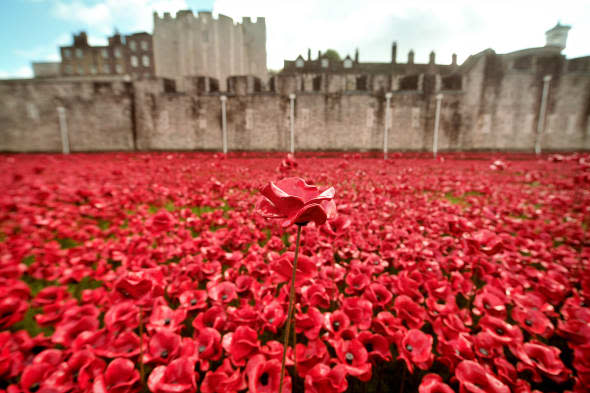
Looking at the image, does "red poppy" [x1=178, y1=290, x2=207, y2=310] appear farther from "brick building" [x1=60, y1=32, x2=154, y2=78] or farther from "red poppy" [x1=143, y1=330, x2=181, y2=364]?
"brick building" [x1=60, y1=32, x2=154, y2=78]

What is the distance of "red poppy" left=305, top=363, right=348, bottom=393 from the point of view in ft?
3.05

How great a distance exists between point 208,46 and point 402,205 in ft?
136

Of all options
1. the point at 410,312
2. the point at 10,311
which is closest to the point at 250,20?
the point at 10,311

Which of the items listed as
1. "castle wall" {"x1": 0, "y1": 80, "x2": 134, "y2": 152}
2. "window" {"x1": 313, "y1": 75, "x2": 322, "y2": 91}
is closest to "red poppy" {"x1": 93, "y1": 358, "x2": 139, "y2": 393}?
"window" {"x1": 313, "y1": 75, "x2": 322, "y2": 91}

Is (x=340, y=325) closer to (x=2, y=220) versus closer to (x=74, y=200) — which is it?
(x=2, y=220)

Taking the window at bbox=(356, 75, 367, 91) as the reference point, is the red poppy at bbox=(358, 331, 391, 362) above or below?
below

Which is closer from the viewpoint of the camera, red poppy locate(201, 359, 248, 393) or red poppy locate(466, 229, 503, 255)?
red poppy locate(201, 359, 248, 393)

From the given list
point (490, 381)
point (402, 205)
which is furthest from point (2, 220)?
point (402, 205)

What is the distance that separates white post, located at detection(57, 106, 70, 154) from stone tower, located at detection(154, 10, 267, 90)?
19.1m

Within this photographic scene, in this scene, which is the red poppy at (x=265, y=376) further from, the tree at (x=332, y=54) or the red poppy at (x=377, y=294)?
the tree at (x=332, y=54)

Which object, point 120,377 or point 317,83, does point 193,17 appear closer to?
point 317,83

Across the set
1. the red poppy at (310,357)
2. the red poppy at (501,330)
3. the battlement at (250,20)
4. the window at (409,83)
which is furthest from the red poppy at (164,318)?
the battlement at (250,20)

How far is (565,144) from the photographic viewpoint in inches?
877

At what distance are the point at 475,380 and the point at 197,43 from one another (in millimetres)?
44679
